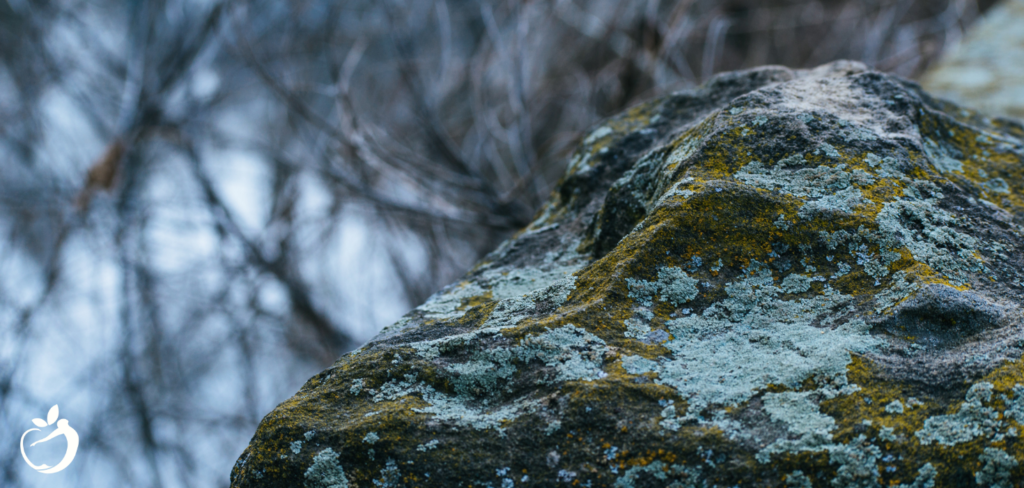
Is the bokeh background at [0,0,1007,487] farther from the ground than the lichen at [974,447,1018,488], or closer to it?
farther from the ground

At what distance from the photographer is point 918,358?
0.95 meters

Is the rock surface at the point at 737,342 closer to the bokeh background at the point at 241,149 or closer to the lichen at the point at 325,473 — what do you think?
the lichen at the point at 325,473

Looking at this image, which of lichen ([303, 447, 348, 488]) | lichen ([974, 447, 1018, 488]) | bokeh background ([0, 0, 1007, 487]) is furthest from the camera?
bokeh background ([0, 0, 1007, 487])

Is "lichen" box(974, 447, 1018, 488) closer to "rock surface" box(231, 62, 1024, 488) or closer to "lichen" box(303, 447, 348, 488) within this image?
"rock surface" box(231, 62, 1024, 488)

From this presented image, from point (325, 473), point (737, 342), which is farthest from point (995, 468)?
point (325, 473)

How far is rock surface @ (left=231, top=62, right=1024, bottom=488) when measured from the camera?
0.87 m

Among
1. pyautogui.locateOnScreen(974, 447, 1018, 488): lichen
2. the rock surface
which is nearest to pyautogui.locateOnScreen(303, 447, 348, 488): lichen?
the rock surface

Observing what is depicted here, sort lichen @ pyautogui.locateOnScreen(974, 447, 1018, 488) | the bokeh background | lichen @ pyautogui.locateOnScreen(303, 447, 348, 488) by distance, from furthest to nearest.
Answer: the bokeh background < lichen @ pyautogui.locateOnScreen(303, 447, 348, 488) < lichen @ pyautogui.locateOnScreen(974, 447, 1018, 488)

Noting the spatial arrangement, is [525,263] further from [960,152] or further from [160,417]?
[160,417]

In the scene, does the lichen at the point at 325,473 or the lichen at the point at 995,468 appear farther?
the lichen at the point at 325,473

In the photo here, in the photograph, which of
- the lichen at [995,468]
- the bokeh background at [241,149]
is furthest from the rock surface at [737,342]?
the bokeh background at [241,149]

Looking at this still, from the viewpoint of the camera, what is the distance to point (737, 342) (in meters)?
1.05

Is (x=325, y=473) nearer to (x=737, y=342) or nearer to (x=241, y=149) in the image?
A: (x=737, y=342)

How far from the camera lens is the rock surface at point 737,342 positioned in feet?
2.85
